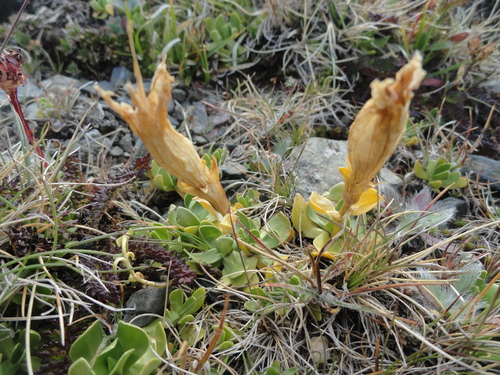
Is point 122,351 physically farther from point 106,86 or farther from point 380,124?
point 106,86

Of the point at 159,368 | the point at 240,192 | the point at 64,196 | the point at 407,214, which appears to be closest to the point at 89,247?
the point at 64,196

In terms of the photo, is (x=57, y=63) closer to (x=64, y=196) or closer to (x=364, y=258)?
(x=64, y=196)

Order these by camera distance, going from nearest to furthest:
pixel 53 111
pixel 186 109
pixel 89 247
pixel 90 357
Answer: pixel 90 357 → pixel 89 247 → pixel 53 111 → pixel 186 109

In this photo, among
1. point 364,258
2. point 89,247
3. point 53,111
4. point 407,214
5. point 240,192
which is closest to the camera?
point 364,258

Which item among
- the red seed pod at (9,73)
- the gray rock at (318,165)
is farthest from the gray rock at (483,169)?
the red seed pod at (9,73)

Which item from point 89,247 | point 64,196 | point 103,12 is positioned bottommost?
point 89,247

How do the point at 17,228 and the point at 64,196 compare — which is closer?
the point at 17,228

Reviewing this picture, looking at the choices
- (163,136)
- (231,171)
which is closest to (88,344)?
(163,136)

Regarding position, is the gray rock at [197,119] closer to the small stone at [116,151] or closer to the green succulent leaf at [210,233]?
the small stone at [116,151]
